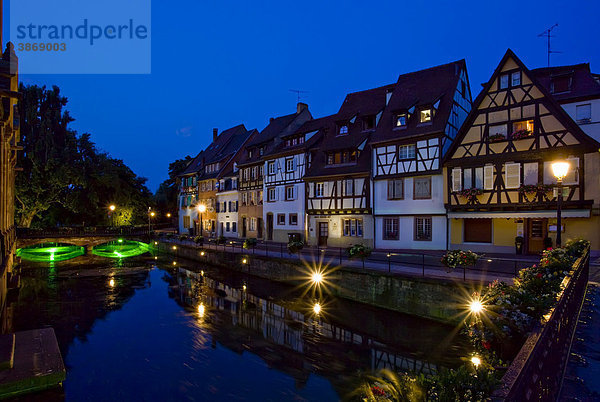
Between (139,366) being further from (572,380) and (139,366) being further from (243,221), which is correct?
(243,221)

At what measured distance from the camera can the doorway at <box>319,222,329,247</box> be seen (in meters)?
31.2

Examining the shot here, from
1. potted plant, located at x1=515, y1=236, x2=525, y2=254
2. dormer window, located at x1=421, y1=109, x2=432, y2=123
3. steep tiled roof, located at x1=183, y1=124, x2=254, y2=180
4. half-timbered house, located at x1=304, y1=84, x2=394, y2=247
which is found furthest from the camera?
steep tiled roof, located at x1=183, y1=124, x2=254, y2=180

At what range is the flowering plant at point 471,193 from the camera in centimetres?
2267

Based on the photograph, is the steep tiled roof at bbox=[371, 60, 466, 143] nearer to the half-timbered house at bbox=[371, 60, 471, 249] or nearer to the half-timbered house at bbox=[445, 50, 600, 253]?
the half-timbered house at bbox=[371, 60, 471, 249]

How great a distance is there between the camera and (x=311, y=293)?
20.4 m

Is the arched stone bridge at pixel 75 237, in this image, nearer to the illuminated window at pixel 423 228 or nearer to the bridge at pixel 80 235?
the bridge at pixel 80 235

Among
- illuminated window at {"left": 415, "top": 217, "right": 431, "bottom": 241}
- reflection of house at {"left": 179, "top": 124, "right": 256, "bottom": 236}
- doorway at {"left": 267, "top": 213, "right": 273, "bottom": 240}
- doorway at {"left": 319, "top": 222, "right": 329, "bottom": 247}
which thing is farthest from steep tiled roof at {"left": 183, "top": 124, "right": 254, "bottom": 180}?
illuminated window at {"left": 415, "top": 217, "right": 431, "bottom": 241}

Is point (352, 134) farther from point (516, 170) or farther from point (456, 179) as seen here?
point (516, 170)

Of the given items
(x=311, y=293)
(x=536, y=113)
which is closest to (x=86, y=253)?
(x=311, y=293)

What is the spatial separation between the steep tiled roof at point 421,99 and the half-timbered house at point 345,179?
148 centimetres

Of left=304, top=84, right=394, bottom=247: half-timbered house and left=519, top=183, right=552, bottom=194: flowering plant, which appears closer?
left=519, top=183, right=552, bottom=194: flowering plant

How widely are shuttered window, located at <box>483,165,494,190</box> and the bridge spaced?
137 ft

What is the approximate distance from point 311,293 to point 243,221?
77.1ft

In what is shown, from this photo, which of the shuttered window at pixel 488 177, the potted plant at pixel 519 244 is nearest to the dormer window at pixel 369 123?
the shuttered window at pixel 488 177
